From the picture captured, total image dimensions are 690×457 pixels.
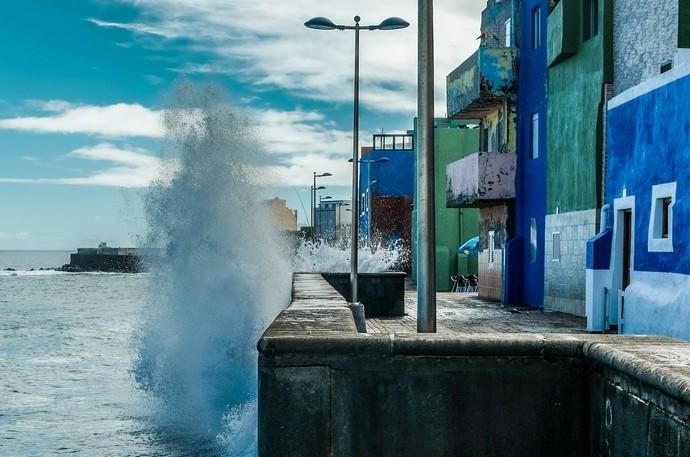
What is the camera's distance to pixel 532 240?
29.0 meters

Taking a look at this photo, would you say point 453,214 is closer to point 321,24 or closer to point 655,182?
point 321,24

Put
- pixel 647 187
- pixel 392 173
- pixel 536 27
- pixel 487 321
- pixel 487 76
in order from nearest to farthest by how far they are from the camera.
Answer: pixel 647 187, pixel 487 321, pixel 536 27, pixel 487 76, pixel 392 173

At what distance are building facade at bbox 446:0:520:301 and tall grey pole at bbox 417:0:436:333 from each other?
62.3 feet

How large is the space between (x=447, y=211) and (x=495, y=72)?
24759mm

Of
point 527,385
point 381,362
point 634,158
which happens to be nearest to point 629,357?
point 527,385

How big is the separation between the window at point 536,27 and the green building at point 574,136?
1.35m

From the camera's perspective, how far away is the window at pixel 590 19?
23.4 m

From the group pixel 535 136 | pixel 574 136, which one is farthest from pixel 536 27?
pixel 574 136

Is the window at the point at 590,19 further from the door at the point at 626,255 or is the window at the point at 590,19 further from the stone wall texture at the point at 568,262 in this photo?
the door at the point at 626,255

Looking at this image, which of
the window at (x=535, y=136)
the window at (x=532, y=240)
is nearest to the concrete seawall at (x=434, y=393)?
the window at (x=535, y=136)

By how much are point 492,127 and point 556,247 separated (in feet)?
25.5

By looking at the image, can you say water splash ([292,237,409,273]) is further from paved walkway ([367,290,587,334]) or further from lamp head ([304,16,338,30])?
lamp head ([304,16,338,30])

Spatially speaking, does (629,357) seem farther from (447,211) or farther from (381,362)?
(447,211)

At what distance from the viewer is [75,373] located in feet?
91.2
